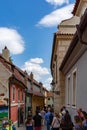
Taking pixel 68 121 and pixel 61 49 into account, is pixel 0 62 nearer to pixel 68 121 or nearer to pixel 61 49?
pixel 61 49

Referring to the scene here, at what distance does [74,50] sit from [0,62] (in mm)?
15852

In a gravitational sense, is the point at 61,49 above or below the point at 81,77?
above

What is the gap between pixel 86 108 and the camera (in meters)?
14.1

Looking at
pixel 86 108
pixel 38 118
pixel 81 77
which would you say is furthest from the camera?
pixel 38 118

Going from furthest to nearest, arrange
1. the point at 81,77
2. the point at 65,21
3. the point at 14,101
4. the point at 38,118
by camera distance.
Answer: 1. the point at 14,101
2. the point at 65,21
3. the point at 38,118
4. the point at 81,77

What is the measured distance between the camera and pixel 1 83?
31281 mm

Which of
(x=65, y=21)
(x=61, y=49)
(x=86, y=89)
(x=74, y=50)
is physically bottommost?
(x=86, y=89)

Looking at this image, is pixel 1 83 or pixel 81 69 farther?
pixel 1 83

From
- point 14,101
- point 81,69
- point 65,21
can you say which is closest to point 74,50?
point 81,69

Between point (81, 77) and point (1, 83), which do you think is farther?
point (1, 83)

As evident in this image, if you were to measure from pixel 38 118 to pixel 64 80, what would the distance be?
4583mm

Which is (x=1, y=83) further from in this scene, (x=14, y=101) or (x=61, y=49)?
(x=61, y=49)

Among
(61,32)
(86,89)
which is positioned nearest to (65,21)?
(61,32)

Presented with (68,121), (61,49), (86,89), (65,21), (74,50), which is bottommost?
(68,121)
